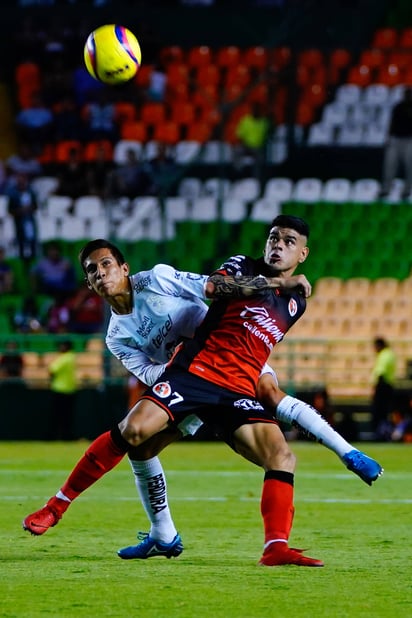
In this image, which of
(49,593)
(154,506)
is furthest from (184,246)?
(49,593)

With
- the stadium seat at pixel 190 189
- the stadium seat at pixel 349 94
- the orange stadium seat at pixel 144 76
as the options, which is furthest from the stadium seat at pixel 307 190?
the orange stadium seat at pixel 144 76

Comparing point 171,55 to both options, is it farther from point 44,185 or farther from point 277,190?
point 277,190

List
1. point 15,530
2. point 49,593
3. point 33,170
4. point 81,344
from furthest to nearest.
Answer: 1. point 33,170
2. point 81,344
3. point 15,530
4. point 49,593

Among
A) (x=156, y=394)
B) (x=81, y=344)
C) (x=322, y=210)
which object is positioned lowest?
(x=81, y=344)

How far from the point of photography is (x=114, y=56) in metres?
12.0

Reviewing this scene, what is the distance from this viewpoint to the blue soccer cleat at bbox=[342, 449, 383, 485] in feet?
24.7

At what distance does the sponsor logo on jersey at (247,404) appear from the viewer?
7.52 meters

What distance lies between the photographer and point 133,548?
7859 millimetres

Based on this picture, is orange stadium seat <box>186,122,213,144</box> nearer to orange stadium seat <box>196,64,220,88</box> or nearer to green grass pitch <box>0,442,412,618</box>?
orange stadium seat <box>196,64,220,88</box>

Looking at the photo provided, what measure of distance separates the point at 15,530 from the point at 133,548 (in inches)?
66.8

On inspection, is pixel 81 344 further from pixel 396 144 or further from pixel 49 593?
pixel 49 593

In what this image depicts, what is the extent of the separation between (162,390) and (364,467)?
116cm

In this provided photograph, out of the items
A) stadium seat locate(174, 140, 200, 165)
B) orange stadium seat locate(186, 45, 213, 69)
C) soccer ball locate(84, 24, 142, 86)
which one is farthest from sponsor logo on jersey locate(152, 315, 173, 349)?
orange stadium seat locate(186, 45, 213, 69)

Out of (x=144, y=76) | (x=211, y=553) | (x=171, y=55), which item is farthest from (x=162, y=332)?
(x=171, y=55)
